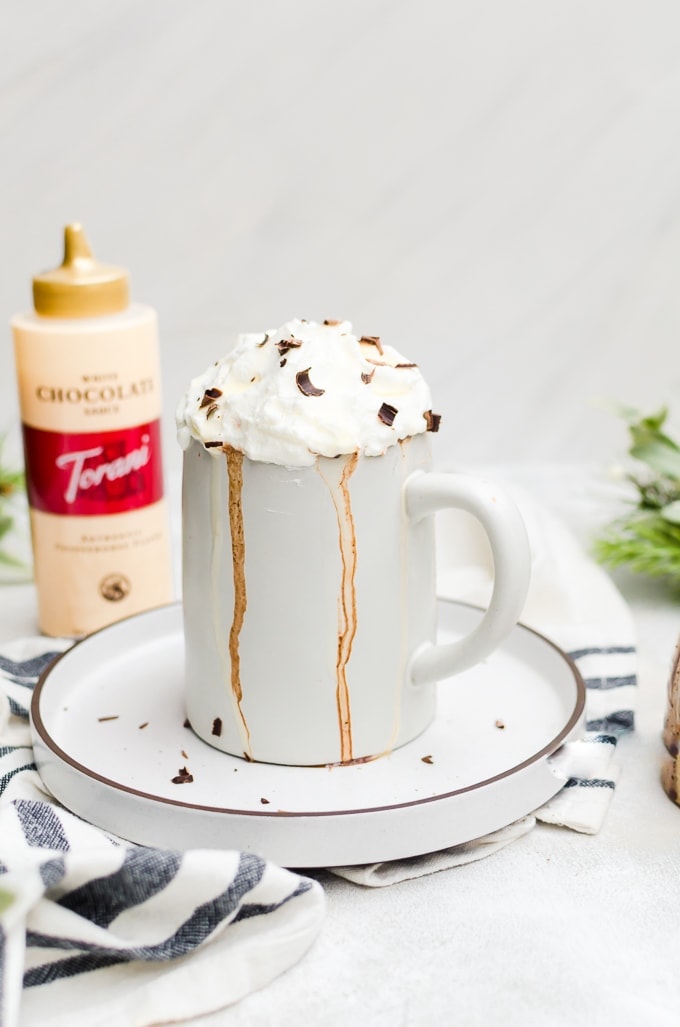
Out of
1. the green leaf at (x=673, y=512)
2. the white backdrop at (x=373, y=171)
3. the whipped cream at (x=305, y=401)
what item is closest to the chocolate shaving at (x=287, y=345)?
the whipped cream at (x=305, y=401)

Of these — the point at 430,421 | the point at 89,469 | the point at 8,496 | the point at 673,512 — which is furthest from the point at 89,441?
the point at 673,512

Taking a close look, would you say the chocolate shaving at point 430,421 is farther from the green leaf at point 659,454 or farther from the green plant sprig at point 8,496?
the green plant sprig at point 8,496

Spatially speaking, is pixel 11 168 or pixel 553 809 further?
pixel 11 168

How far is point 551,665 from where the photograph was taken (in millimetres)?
732

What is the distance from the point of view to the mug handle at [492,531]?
1.98 ft

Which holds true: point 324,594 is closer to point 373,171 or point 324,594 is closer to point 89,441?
point 89,441

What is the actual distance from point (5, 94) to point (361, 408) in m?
0.74

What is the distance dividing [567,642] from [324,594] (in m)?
0.30

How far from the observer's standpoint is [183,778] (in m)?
0.63

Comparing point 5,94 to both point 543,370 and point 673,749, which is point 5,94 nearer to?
point 543,370

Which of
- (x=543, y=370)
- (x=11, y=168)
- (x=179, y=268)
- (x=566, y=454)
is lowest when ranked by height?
(x=566, y=454)

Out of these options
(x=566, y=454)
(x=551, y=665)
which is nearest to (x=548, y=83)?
(x=566, y=454)

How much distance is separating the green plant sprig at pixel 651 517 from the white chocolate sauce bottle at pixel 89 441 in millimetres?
383

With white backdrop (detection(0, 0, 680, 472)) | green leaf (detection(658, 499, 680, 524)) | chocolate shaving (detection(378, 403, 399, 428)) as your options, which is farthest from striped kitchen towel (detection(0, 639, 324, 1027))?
white backdrop (detection(0, 0, 680, 472))
